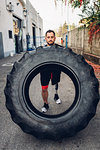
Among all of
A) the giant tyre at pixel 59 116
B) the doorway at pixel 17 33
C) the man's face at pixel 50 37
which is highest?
the doorway at pixel 17 33

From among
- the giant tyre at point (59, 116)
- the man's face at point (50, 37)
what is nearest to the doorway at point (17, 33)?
the man's face at point (50, 37)

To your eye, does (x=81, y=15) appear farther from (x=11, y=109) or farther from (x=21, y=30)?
(x=21, y=30)

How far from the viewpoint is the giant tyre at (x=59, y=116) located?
174 cm

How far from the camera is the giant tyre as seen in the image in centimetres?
174

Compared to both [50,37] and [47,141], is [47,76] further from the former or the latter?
[47,141]

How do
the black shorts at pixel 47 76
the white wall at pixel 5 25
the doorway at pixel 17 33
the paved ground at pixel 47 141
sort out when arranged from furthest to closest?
1. the doorway at pixel 17 33
2. the white wall at pixel 5 25
3. the black shorts at pixel 47 76
4. the paved ground at pixel 47 141

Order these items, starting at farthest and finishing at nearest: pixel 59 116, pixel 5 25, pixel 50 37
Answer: pixel 5 25, pixel 50 37, pixel 59 116

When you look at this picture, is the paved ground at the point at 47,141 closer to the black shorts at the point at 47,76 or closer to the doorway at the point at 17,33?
the black shorts at the point at 47,76

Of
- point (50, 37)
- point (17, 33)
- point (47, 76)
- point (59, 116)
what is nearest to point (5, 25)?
point (17, 33)

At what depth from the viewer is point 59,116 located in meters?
1.82

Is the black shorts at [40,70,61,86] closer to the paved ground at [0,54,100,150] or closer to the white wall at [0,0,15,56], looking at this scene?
the paved ground at [0,54,100,150]

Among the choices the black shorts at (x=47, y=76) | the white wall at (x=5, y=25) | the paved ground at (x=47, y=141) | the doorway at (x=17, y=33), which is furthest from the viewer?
the doorway at (x=17, y=33)

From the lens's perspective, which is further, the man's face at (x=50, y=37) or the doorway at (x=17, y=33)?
the doorway at (x=17, y=33)

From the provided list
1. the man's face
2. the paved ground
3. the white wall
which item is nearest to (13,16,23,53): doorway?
the white wall
